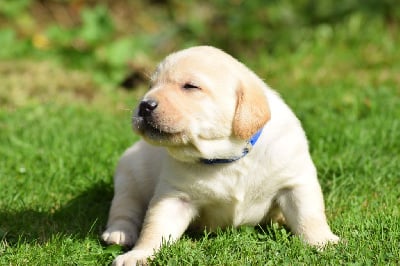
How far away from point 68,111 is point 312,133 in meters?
2.33

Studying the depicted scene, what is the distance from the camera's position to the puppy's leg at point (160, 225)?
3234mm

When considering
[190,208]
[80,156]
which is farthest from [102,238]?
[80,156]

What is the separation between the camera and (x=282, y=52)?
308 inches

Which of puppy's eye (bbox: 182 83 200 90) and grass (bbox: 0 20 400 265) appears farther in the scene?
grass (bbox: 0 20 400 265)

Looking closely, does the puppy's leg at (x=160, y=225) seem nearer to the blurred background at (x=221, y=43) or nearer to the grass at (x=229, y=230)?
the grass at (x=229, y=230)

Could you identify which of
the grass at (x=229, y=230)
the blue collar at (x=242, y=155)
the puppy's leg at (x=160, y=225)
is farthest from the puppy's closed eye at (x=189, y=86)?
the grass at (x=229, y=230)

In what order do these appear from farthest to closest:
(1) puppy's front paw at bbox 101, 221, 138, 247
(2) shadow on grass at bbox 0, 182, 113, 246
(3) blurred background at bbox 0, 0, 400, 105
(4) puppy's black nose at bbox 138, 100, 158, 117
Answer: (3) blurred background at bbox 0, 0, 400, 105, (2) shadow on grass at bbox 0, 182, 113, 246, (1) puppy's front paw at bbox 101, 221, 138, 247, (4) puppy's black nose at bbox 138, 100, 158, 117

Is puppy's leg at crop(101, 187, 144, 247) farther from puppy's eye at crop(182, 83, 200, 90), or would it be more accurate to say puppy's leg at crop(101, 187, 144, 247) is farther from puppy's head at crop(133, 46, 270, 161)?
puppy's eye at crop(182, 83, 200, 90)

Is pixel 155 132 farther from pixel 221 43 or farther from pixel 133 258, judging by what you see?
pixel 221 43

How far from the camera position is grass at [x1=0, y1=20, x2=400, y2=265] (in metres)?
3.29

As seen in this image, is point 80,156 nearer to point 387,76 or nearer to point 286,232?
point 286,232

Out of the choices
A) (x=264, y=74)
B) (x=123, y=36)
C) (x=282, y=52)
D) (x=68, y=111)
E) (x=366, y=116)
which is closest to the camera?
(x=366, y=116)

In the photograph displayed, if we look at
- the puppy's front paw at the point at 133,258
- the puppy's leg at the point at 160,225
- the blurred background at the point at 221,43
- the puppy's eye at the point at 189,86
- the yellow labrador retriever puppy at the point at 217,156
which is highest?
the puppy's eye at the point at 189,86

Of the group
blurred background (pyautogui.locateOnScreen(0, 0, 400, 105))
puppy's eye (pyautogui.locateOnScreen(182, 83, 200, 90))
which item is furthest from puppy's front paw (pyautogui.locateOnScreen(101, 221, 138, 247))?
blurred background (pyautogui.locateOnScreen(0, 0, 400, 105))
